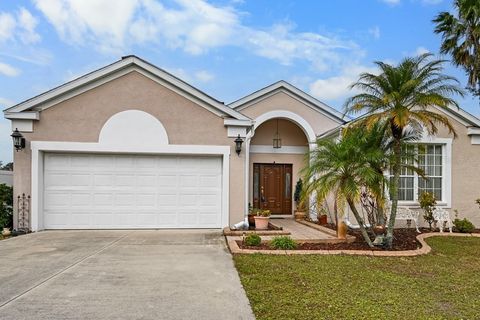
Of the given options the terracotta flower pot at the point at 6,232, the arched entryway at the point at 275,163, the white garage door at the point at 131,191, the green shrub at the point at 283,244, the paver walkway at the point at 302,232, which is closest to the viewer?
the green shrub at the point at 283,244

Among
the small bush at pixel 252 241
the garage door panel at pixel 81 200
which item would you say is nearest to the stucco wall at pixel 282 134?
the garage door panel at pixel 81 200

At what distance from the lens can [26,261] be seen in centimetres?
766

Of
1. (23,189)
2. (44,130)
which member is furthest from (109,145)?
(23,189)

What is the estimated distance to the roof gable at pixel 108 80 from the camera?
11.1 meters

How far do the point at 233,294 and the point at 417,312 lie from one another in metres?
2.62

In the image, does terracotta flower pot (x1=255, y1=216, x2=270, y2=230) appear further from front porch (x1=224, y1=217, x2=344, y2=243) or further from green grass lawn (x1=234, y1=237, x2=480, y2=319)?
green grass lawn (x1=234, y1=237, x2=480, y2=319)

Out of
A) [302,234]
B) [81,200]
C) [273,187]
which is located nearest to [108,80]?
[81,200]

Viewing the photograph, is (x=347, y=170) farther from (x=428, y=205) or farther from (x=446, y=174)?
(x=446, y=174)

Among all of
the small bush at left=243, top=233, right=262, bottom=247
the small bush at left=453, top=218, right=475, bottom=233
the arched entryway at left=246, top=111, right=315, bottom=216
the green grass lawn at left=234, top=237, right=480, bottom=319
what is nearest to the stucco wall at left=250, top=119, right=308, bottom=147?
the arched entryway at left=246, top=111, right=315, bottom=216

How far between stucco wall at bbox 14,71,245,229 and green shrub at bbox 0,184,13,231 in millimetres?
539

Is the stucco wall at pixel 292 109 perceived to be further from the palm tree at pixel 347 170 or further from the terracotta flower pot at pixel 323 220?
the palm tree at pixel 347 170

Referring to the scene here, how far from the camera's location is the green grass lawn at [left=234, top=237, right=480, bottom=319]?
5020 millimetres

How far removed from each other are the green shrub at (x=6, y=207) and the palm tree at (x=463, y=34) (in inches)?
742

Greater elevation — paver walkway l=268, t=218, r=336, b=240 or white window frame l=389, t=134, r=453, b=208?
white window frame l=389, t=134, r=453, b=208
